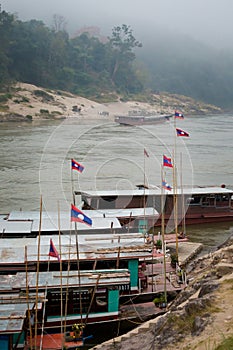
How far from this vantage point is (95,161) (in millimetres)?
31562

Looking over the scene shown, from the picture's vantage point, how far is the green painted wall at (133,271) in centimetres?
998

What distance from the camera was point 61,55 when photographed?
76188 millimetres


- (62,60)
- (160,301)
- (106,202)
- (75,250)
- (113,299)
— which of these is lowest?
(160,301)

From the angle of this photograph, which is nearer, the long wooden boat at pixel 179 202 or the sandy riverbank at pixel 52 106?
the long wooden boat at pixel 179 202

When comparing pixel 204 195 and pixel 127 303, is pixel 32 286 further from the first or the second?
pixel 204 195

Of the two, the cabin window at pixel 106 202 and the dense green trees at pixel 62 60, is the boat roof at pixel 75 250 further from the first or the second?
the dense green trees at pixel 62 60

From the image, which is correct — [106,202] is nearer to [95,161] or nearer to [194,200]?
[194,200]

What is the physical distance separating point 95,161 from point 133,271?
21.8 meters

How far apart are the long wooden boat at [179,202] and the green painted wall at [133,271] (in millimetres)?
6670

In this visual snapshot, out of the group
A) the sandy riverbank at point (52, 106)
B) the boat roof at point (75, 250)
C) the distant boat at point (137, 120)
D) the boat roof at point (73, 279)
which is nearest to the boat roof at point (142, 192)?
the boat roof at point (75, 250)

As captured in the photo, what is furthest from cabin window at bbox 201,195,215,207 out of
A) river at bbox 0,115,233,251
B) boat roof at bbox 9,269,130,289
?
boat roof at bbox 9,269,130,289

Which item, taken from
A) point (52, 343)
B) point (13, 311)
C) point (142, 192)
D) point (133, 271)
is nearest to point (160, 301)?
point (133, 271)

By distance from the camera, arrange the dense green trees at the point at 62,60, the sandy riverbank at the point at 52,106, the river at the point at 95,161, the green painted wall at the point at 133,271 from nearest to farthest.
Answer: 1. the green painted wall at the point at 133,271
2. the river at the point at 95,161
3. the sandy riverbank at the point at 52,106
4. the dense green trees at the point at 62,60

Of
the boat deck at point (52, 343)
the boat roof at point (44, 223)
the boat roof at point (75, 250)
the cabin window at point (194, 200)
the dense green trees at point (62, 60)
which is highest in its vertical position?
the dense green trees at point (62, 60)
